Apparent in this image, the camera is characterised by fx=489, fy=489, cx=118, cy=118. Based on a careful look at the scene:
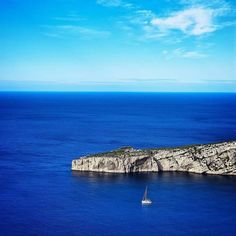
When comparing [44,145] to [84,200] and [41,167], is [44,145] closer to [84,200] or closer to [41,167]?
[41,167]

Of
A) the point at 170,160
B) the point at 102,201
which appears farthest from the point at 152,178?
the point at 102,201

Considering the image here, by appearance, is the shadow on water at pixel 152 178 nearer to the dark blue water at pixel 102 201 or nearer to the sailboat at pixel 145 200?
the dark blue water at pixel 102 201

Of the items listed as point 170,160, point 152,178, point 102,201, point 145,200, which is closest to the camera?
point 145,200

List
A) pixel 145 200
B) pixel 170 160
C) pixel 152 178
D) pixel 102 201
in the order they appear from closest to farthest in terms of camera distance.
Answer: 1. pixel 145 200
2. pixel 102 201
3. pixel 152 178
4. pixel 170 160

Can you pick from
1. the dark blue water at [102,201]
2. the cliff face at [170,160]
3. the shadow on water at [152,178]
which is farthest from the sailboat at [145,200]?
the cliff face at [170,160]

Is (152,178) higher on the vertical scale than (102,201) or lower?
higher

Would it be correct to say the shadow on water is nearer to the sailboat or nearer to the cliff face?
the cliff face

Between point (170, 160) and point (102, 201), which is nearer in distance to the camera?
point (102, 201)

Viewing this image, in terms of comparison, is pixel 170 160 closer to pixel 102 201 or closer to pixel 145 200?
pixel 145 200

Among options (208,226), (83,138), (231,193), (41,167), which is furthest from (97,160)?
(83,138)

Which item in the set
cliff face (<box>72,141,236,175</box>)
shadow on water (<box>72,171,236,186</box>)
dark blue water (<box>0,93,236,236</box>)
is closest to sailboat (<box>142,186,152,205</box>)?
dark blue water (<box>0,93,236,236</box>)

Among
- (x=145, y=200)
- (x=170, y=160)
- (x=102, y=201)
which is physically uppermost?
(x=170, y=160)
